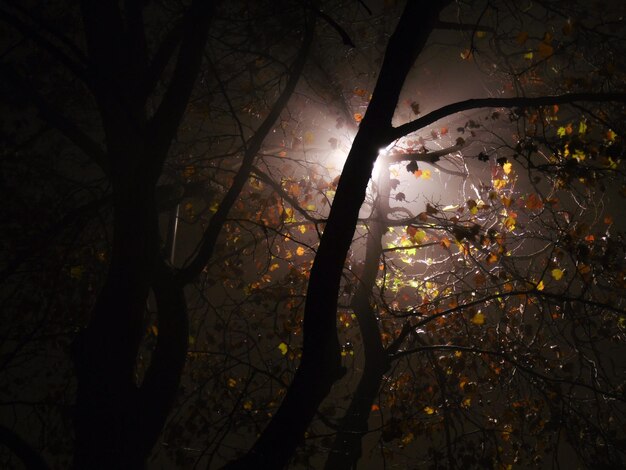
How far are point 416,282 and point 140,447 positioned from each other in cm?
454

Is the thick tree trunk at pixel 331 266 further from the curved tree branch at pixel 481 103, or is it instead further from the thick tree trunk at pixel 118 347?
the thick tree trunk at pixel 118 347

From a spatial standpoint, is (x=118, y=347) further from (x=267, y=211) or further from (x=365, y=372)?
(x=267, y=211)

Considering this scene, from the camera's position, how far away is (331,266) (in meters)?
2.51

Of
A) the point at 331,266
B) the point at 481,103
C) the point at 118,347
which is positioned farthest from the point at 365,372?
the point at 481,103

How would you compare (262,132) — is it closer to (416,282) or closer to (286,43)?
(286,43)

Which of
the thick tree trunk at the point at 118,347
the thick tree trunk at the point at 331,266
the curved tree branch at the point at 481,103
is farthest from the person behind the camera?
the thick tree trunk at the point at 118,347

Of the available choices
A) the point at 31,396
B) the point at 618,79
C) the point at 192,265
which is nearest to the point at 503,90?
the point at 618,79

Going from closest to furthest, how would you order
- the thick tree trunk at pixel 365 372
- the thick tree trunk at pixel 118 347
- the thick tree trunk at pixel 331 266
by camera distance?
the thick tree trunk at pixel 331 266, the thick tree trunk at pixel 118 347, the thick tree trunk at pixel 365 372

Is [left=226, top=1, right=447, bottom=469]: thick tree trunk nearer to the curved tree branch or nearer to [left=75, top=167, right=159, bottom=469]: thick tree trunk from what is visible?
the curved tree branch

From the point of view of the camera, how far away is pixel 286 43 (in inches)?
209

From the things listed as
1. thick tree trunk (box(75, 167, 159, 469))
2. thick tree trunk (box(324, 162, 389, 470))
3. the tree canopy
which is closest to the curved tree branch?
the tree canopy

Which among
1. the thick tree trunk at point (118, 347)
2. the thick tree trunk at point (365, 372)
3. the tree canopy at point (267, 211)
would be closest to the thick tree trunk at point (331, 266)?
the tree canopy at point (267, 211)

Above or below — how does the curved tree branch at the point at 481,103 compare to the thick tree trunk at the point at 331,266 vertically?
above

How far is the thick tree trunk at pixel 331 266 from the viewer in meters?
2.52
